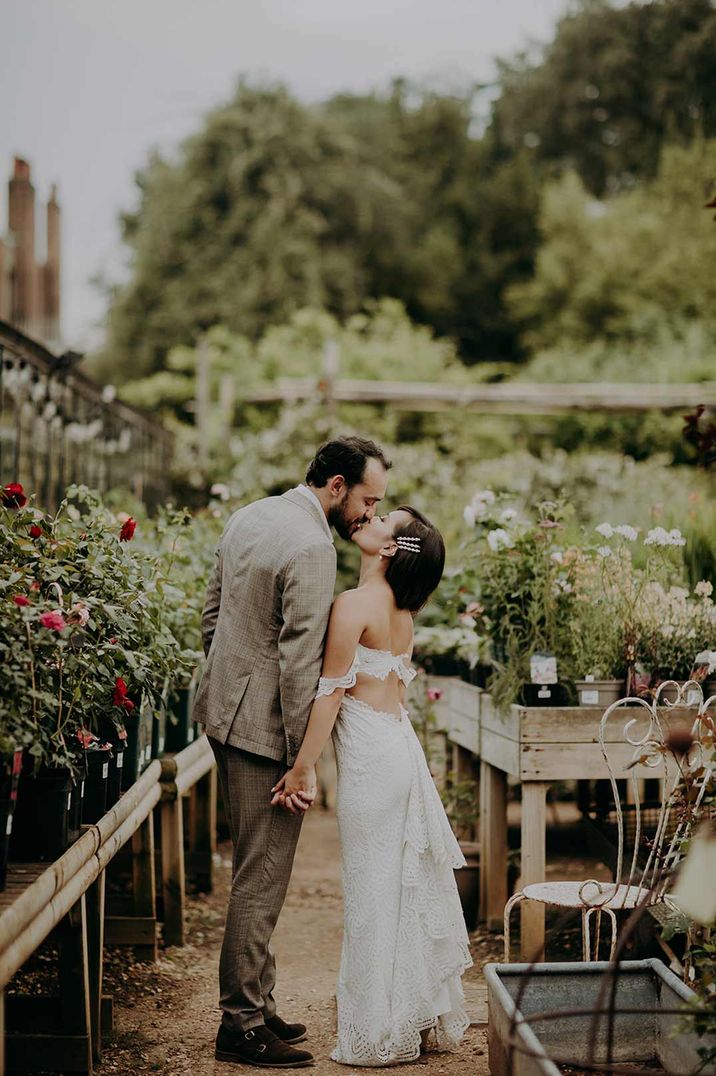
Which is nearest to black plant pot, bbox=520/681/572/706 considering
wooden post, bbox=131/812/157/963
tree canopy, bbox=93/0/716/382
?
wooden post, bbox=131/812/157/963

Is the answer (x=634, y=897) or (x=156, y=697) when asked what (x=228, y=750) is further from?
(x=634, y=897)

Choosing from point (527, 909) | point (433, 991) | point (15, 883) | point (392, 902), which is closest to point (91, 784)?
point (15, 883)

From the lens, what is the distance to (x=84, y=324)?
2392cm

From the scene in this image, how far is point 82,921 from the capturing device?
3111mm

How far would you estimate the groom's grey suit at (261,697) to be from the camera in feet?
10.6

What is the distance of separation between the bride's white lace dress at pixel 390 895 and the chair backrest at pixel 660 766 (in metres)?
0.57

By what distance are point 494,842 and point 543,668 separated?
899 mm

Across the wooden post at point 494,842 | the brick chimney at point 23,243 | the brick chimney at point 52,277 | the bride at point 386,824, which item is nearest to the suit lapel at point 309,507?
the bride at point 386,824

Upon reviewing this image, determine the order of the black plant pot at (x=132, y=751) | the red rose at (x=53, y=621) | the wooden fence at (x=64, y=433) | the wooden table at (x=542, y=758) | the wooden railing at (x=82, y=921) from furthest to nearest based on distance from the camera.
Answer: the wooden fence at (x=64, y=433) → the wooden table at (x=542, y=758) → the black plant pot at (x=132, y=751) → the red rose at (x=53, y=621) → the wooden railing at (x=82, y=921)

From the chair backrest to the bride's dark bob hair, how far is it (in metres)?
0.70

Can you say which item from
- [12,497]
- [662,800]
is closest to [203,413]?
[662,800]

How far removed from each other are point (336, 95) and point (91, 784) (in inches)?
995

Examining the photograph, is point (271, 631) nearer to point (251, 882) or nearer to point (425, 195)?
point (251, 882)

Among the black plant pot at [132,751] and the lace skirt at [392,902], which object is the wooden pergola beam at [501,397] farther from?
the lace skirt at [392,902]
